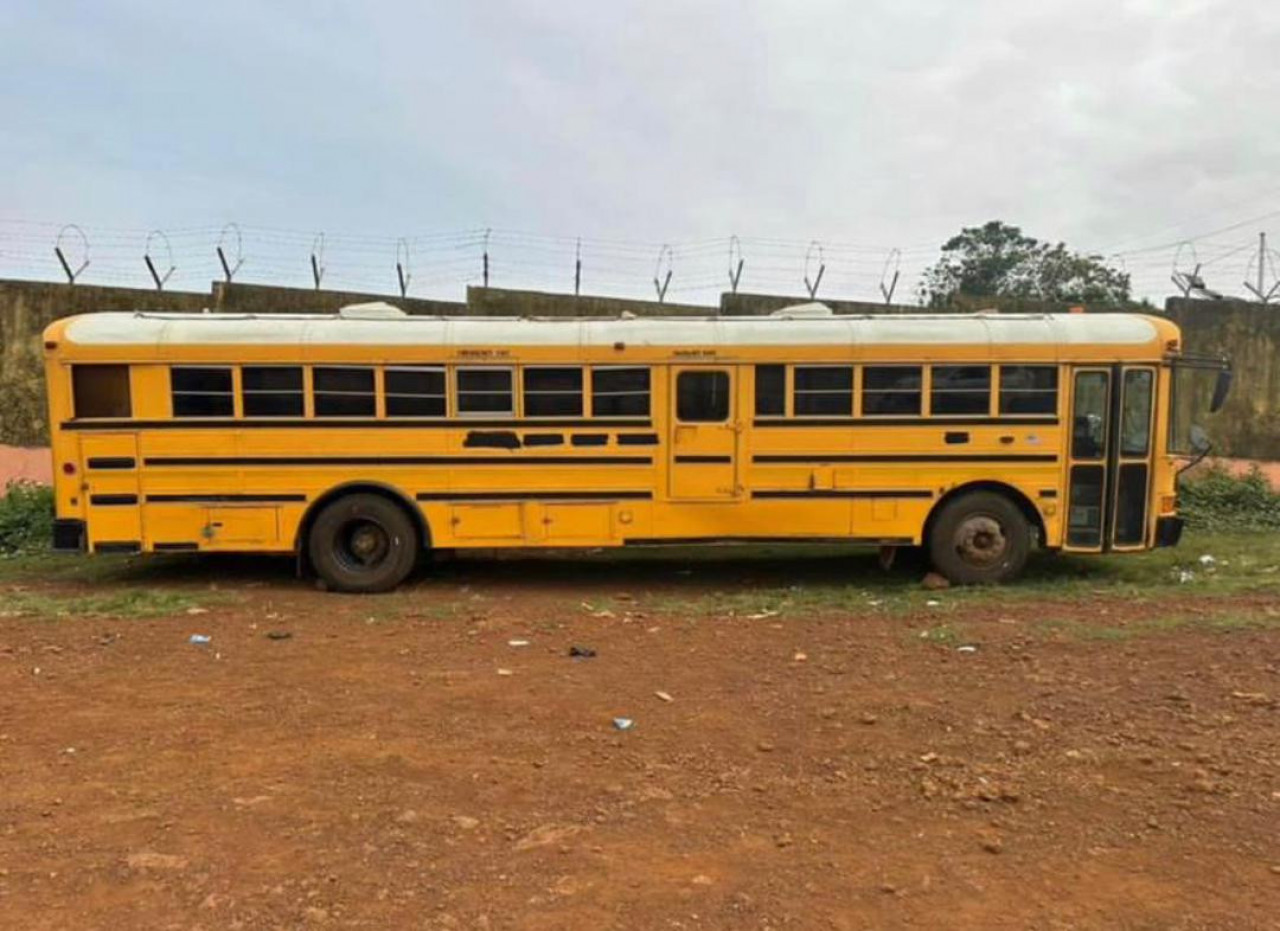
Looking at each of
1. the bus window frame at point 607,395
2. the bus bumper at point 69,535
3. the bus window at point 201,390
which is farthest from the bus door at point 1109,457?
the bus bumper at point 69,535

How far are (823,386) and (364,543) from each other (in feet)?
14.5

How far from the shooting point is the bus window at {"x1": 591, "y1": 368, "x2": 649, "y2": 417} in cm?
841

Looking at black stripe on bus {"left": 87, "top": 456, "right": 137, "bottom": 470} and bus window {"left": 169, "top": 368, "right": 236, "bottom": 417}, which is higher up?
bus window {"left": 169, "top": 368, "right": 236, "bottom": 417}

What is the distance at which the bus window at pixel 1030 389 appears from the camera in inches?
328

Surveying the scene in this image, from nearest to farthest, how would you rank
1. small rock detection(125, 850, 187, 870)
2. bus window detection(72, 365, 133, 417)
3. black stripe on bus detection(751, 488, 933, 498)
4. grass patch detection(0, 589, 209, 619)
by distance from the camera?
small rock detection(125, 850, 187, 870) < grass patch detection(0, 589, 209, 619) < bus window detection(72, 365, 133, 417) < black stripe on bus detection(751, 488, 933, 498)

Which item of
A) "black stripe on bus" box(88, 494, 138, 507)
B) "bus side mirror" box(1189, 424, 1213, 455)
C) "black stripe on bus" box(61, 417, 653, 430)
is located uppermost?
"black stripe on bus" box(61, 417, 653, 430)

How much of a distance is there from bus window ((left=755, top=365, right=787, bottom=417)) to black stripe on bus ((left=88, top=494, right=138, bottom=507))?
18.4ft

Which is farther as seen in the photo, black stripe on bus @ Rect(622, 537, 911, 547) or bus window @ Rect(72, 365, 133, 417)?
black stripe on bus @ Rect(622, 537, 911, 547)

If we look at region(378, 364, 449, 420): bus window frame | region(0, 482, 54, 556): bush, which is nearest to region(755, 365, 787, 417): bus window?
region(378, 364, 449, 420): bus window frame

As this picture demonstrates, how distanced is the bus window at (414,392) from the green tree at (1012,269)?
836 inches

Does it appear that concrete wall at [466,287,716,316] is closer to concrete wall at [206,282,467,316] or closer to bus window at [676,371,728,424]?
concrete wall at [206,282,467,316]

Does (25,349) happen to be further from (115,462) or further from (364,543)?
(364,543)

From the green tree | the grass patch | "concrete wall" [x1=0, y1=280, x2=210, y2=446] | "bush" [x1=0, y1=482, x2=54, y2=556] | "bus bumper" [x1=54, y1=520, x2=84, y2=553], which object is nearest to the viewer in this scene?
the grass patch

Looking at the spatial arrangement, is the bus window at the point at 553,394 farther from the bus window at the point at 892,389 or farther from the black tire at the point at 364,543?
the bus window at the point at 892,389
